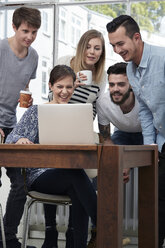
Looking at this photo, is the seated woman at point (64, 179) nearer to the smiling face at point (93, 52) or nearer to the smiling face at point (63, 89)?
the smiling face at point (63, 89)

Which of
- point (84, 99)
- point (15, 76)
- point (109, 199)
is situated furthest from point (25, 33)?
point (109, 199)

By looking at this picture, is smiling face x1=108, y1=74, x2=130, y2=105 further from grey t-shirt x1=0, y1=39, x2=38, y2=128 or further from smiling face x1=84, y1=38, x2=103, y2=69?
grey t-shirt x1=0, y1=39, x2=38, y2=128

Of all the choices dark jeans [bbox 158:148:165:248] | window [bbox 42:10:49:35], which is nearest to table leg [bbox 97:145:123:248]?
dark jeans [bbox 158:148:165:248]

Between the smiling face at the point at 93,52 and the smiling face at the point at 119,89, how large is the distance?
0.49 feet

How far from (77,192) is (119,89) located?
959mm

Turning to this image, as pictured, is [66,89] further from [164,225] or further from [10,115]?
[164,225]

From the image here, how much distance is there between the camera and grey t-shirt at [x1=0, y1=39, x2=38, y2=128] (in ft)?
10.2

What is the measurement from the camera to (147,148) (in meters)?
2.08

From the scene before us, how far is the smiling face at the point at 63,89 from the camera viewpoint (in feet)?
8.65

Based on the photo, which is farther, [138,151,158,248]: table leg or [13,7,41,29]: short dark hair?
[13,7,41,29]: short dark hair

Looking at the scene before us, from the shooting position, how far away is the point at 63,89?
2646mm

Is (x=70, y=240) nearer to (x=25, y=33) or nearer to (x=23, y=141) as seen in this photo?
(x=23, y=141)

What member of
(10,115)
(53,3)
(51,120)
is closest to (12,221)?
(10,115)

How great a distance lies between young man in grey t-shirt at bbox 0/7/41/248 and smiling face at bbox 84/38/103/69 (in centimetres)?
35
